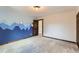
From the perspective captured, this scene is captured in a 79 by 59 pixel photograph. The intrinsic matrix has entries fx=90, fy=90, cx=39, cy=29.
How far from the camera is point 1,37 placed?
5215 mm

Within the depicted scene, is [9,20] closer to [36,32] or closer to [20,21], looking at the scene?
[20,21]

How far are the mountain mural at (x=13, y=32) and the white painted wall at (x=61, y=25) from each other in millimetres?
1879

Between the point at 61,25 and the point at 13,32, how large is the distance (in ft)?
11.9

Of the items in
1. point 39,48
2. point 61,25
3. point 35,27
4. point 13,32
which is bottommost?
point 39,48

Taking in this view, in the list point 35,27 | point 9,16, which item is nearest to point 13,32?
point 9,16

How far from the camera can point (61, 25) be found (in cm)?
700

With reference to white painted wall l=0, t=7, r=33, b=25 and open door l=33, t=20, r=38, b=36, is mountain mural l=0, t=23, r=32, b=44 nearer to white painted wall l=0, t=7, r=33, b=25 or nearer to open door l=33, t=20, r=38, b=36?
white painted wall l=0, t=7, r=33, b=25

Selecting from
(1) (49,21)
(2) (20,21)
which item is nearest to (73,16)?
(1) (49,21)

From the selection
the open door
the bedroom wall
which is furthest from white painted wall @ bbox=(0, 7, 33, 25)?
the open door

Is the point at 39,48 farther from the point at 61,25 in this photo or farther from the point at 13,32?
the point at 61,25

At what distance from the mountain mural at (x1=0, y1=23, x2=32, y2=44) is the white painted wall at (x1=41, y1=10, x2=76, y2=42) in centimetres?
188

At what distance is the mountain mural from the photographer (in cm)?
531

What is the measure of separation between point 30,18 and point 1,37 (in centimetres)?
431
